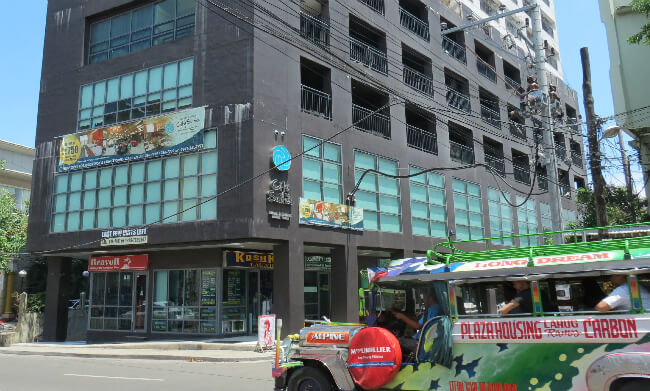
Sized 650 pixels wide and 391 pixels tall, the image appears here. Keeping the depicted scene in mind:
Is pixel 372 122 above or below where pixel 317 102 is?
below

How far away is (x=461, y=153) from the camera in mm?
32344

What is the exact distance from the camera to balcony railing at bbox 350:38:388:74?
25266mm

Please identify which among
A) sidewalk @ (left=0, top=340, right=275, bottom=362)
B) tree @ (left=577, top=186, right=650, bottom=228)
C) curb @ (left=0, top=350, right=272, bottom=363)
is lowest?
curb @ (left=0, top=350, right=272, bottom=363)

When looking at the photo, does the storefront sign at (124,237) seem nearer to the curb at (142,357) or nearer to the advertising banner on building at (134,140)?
the advertising banner on building at (134,140)

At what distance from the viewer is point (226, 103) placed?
20453 mm

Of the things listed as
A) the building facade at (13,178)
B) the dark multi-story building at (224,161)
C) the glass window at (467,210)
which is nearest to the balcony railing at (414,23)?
the dark multi-story building at (224,161)

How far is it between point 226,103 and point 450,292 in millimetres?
15516

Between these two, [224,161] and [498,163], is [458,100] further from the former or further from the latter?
[224,161]

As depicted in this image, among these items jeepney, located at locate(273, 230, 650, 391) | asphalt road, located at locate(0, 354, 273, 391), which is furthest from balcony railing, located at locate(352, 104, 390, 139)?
jeepney, located at locate(273, 230, 650, 391)

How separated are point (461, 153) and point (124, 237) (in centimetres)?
2039

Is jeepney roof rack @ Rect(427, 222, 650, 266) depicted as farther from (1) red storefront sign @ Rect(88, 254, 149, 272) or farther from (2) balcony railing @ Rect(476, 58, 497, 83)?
(2) balcony railing @ Rect(476, 58, 497, 83)

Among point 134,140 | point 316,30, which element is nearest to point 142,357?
point 134,140

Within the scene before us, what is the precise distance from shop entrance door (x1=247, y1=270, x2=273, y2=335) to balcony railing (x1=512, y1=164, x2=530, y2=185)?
21.5m

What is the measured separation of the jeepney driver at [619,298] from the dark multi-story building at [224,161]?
13310mm
